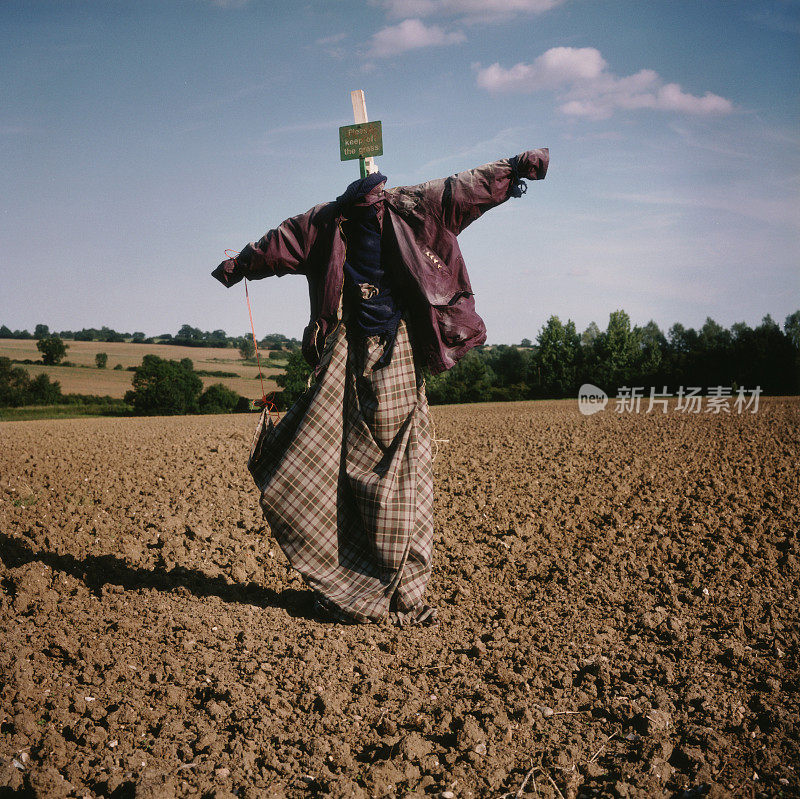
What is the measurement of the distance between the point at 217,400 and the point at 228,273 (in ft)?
99.7

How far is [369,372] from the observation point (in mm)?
3453

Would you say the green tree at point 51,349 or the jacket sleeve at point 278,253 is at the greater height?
the green tree at point 51,349

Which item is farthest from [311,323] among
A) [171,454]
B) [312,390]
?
[171,454]

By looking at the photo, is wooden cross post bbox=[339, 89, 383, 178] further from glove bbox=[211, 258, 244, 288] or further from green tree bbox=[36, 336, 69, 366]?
green tree bbox=[36, 336, 69, 366]

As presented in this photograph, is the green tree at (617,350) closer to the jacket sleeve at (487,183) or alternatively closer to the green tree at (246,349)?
Answer: the green tree at (246,349)

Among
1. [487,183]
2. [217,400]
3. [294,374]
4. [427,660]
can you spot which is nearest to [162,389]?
[217,400]

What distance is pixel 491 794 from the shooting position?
2.18 m

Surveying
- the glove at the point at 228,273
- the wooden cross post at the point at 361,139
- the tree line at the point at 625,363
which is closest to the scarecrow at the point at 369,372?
the glove at the point at 228,273

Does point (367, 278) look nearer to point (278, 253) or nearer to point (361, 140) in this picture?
point (278, 253)

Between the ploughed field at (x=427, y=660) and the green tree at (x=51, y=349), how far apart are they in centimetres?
3253

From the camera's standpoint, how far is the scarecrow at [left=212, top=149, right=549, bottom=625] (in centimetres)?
338

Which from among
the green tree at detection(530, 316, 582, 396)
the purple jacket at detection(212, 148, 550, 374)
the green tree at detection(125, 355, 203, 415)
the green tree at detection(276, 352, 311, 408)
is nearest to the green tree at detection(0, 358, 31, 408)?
the green tree at detection(125, 355, 203, 415)

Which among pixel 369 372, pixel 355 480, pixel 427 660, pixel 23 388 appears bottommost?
pixel 427 660

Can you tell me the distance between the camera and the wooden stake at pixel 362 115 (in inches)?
144
